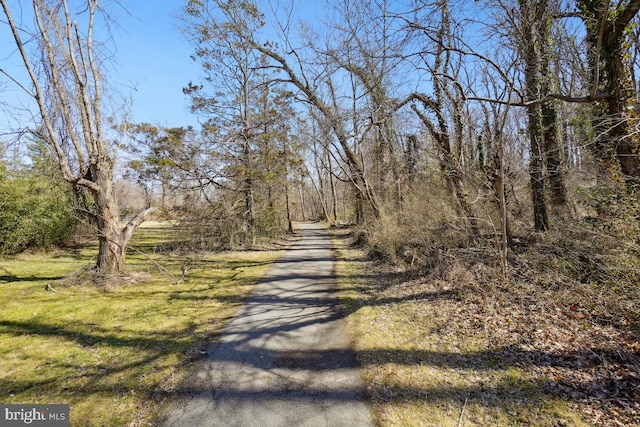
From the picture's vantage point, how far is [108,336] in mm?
4688

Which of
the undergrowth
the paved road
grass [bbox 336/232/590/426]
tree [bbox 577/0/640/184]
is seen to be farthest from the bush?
tree [bbox 577/0/640/184]

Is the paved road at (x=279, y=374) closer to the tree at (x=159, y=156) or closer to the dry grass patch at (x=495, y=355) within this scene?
the dry grass patch at (x=495, y=355)

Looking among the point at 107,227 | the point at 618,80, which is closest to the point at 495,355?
the point at 618,80

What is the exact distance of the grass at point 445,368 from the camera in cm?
281

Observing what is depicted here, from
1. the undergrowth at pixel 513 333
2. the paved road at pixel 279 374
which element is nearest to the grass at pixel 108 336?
the paved road at pixel 279 374

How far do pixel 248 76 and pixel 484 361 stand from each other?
15319mm

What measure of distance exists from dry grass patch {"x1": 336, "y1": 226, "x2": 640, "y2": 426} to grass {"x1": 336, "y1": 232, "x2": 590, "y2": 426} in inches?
0.5

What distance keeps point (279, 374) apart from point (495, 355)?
2890 mm

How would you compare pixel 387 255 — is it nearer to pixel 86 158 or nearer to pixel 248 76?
pixel 86 158

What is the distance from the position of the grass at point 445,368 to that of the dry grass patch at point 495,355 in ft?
0.04

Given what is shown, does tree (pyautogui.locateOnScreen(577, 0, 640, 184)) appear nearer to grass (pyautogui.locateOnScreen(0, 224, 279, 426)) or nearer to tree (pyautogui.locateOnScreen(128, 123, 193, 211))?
grass (pyautogui.locateOnScreen(0, 224, 279, 426))

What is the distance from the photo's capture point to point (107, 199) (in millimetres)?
7738

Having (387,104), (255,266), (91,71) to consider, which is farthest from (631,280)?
(91,71)

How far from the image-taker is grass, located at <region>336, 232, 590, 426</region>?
9.23 feet
